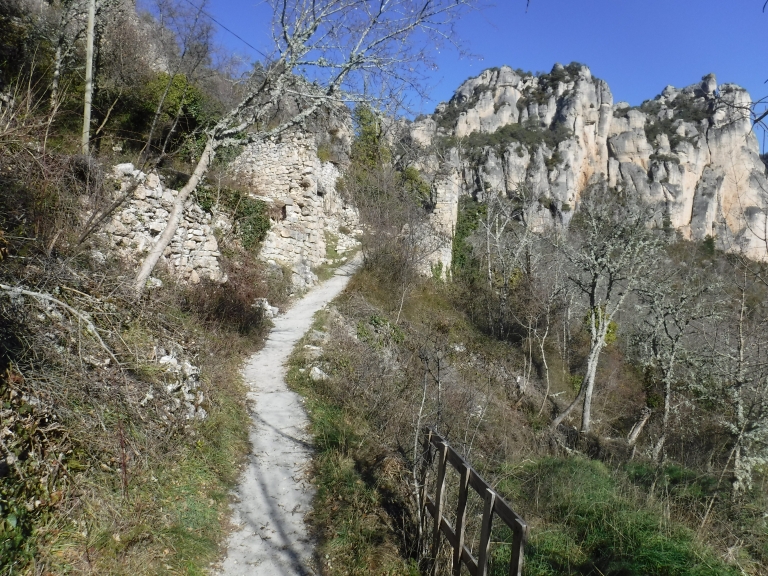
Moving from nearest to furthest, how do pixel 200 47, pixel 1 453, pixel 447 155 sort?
pixel 1 453, pixel 200 47, pixel 447 155

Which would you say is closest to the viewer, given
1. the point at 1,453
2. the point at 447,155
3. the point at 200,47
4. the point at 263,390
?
the point at 1,453

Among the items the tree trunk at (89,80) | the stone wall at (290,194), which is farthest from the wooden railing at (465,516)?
the stone wall at (290,194)

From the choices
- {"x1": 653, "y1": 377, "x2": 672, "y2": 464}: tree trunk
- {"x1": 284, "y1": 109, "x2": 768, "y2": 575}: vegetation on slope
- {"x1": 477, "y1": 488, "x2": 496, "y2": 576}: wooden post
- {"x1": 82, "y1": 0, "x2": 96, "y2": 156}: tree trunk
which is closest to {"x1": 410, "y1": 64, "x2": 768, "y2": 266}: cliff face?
{"x1": 284, "y1": 109, "x2": 768, "y2": 575}: vegetation on slope

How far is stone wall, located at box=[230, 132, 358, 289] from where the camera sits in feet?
45.7

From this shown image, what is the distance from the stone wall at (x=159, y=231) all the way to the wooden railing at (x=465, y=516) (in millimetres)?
6360

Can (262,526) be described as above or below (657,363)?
below

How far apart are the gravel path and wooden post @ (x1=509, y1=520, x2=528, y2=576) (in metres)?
1.87

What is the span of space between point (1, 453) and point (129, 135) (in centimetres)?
1014

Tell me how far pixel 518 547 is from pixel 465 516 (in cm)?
75

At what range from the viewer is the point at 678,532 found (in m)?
4.44

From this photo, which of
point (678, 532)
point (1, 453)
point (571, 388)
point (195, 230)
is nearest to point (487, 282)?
point (571, 388)

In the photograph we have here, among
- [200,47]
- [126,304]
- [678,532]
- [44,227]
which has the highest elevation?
[200,47]

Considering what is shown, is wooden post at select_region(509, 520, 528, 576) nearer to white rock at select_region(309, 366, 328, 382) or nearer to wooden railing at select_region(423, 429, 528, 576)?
wooden railing at select_region(423, 429, 528, 576)

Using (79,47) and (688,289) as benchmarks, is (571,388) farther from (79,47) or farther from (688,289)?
(79,47)
